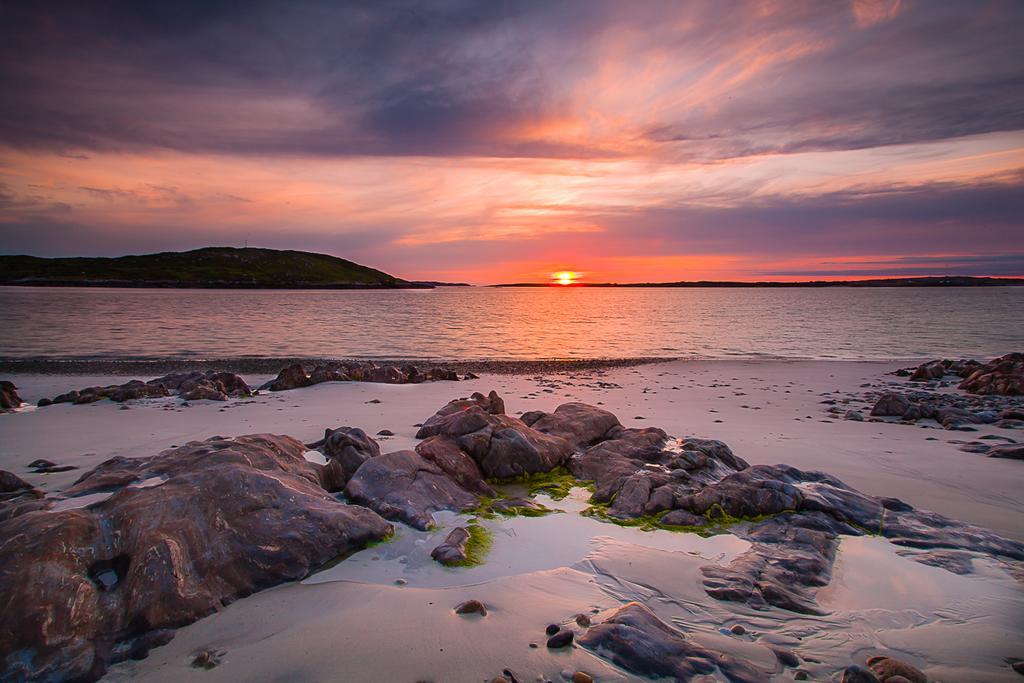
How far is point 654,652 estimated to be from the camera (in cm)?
380

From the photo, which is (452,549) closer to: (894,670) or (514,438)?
(514,438)

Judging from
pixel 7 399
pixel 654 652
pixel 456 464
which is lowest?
pixel 7 399

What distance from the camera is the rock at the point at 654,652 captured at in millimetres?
3691

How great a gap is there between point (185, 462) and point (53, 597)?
2685mm

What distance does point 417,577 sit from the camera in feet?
16.3

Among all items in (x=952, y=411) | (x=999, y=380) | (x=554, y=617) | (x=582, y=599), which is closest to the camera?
(x=554, y=617)

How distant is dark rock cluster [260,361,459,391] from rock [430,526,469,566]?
476 inches

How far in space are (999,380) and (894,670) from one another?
58.6ft

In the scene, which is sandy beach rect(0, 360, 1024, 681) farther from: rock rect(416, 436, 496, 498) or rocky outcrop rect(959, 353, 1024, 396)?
rocky outcrop rect(959, 353, 1024, 396)

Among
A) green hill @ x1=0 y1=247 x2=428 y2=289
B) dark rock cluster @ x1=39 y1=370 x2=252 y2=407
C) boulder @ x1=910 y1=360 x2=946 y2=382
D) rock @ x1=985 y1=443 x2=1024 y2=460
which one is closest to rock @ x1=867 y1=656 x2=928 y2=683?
rock @ x1=985 y1=443 x2=1024 y2=460

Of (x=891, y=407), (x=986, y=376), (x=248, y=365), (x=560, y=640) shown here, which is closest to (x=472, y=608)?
(x=560, y=640)

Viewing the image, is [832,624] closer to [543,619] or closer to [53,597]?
[543,619]

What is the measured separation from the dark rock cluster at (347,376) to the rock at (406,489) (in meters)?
10.4

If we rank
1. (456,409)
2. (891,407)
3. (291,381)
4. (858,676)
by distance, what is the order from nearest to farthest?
1. (858,676)
2. (456,409)
3. (891,407)
4. (291,381)
